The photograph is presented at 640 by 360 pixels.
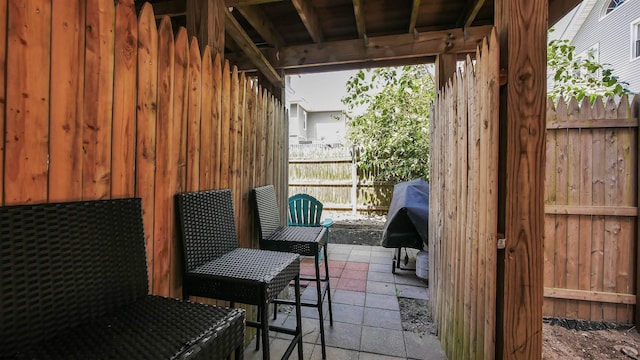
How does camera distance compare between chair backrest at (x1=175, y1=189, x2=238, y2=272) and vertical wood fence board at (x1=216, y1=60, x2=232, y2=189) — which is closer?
chair backrest at (x1=175, y1=189, x2=238, y2=272)

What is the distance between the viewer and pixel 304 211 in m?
3.93

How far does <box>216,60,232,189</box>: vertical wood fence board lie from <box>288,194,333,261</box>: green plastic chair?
2064mm

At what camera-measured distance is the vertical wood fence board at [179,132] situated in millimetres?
1424

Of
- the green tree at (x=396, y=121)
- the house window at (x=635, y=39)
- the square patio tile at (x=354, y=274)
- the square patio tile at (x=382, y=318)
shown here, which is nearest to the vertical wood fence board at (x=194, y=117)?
the square patio tile at (x=382, y=318)

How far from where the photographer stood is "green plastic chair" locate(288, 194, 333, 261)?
3871 mm

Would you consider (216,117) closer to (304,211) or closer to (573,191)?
(304,211)

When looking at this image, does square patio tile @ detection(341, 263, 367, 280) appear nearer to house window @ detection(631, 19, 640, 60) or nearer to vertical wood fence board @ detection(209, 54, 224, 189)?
vertical wood fence board @ detection(209, 54, 224, 189)

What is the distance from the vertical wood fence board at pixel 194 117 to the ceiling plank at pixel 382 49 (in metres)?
1.60

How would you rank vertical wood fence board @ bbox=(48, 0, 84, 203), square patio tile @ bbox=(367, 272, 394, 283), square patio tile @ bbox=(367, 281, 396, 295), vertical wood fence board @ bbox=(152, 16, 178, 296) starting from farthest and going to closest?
square patio tile @ bbox=(367, 272, 394, 283) → square patio tile @ bbox=(367, 281, 396, 295) → vertical wood fence board @ bbox=(152, 16, 178, 296) → vertical wood fence board @ bbox=(48, 0, 84, 203)

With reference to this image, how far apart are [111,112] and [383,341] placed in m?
2.29

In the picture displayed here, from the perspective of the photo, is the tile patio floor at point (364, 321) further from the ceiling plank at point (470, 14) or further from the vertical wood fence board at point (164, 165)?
the ceiling plank at point (470, 14)

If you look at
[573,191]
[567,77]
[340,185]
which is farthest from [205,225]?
[567,77]

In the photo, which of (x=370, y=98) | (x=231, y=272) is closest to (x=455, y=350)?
(x=231, y=272)

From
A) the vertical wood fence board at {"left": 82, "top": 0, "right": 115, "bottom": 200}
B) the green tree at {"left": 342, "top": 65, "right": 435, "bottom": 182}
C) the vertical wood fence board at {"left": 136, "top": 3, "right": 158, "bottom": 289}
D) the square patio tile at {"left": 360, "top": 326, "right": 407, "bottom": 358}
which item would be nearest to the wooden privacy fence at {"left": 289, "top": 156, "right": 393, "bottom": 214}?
the green tree at {"left": 342, "top": 65, "right": 435, "bottom": 182}
